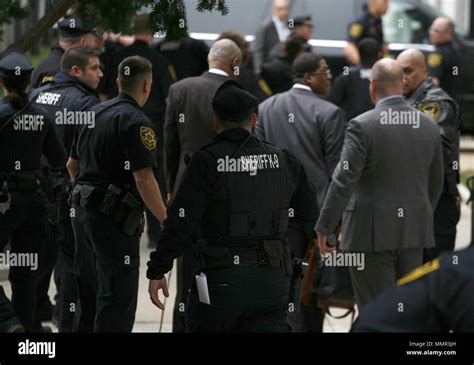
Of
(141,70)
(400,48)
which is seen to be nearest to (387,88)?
(141,70)

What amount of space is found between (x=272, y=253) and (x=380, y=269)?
1428 millimetres

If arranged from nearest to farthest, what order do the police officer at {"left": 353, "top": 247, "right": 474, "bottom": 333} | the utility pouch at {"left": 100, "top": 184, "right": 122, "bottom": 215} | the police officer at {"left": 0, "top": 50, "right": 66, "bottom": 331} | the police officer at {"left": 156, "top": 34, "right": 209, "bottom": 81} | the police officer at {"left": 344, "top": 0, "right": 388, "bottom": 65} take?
the police officer at {"left": 353, "top": 247, "right": 474, "bottom": 333}, the utility pouch at {"left": 100, "top": 184, "right": 122, "bottom": 215}, the police officer at {"left": 0, "top": 50, "right": 66, "bottom": 331}, the police officer at {"left": 156, "top": 34, "right": 209, "bottom": 81}, the police officer at {"left": 344, "top": 0, "right": 388, "bottom": 65}

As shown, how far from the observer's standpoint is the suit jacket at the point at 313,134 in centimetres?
708

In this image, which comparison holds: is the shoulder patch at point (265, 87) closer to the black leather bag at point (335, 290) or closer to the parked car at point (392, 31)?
the parked car at point (392, 31)

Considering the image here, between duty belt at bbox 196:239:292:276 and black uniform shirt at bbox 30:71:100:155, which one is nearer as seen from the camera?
duty belt at bbox 196:239:292:276

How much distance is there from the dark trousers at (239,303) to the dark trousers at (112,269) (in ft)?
2.69

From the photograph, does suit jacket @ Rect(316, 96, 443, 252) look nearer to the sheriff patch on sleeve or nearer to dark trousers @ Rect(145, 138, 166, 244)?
dark trousers @ Rect(145, 138, 166, 244)

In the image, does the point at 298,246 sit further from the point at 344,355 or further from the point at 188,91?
the point at 344,355

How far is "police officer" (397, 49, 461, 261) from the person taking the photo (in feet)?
23.8

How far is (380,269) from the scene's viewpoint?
21.6 feet

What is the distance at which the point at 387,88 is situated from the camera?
662 cm

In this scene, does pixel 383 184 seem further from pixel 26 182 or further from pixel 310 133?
pixel 26 182

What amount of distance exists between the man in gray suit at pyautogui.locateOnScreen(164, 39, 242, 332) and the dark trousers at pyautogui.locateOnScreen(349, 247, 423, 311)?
954mm

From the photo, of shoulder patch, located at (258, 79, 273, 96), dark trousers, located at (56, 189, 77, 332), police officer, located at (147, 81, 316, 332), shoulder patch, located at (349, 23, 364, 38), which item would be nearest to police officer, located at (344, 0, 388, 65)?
shoulder patch, located at (349, 23, 364, 38)
